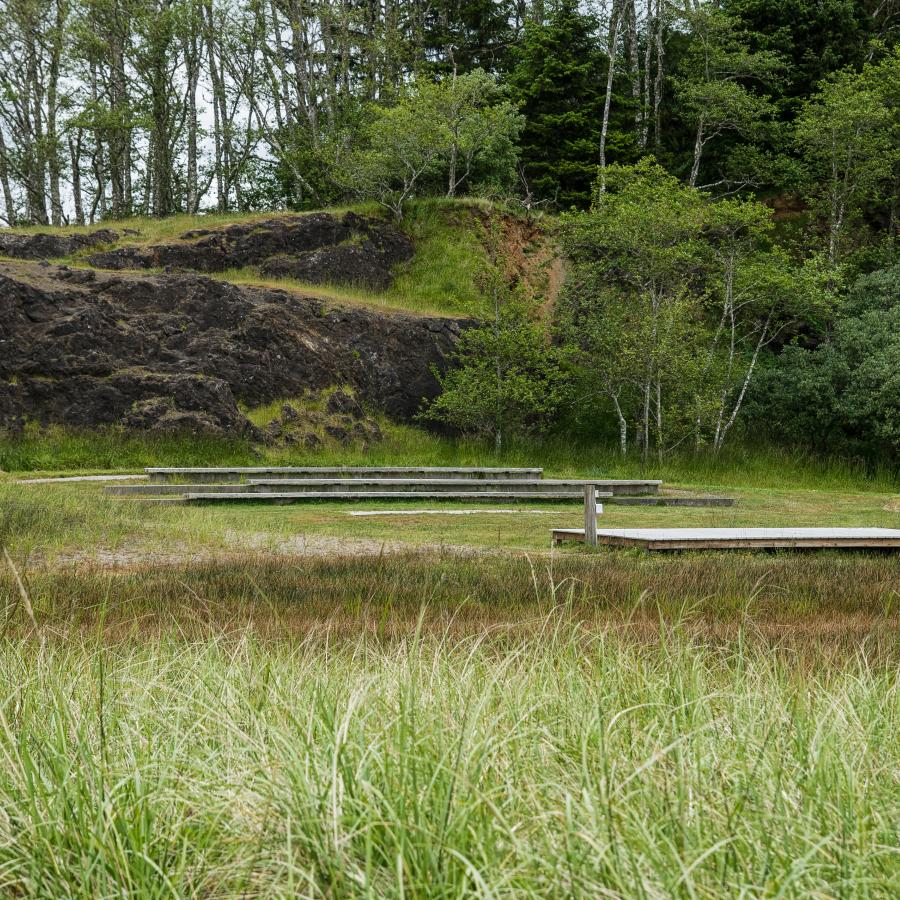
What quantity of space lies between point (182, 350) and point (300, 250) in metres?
6.98

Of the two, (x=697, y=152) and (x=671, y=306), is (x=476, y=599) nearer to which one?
(x=671, y=306)

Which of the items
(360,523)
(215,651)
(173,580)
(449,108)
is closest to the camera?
(215,651)

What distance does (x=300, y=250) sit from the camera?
2677cm

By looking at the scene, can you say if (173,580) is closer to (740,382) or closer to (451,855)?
(451,855)

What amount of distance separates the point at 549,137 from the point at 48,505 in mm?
25035

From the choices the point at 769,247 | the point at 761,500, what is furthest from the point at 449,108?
the point at 761,500

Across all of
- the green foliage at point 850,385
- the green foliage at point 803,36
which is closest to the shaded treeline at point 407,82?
the green foliage at point 803,36

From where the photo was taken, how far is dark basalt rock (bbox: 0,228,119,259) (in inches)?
961

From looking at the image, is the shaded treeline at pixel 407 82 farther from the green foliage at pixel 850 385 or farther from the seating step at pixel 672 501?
the seating step at pixel 672 501

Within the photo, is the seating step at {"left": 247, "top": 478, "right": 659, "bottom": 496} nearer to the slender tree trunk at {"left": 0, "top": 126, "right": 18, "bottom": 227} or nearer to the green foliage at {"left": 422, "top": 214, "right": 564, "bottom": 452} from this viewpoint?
the green foliage at {"left": 422, "top": 214, "right": 564, "bottom": 452}

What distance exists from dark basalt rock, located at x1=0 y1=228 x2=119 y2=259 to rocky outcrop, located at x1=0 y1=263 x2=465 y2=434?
334 centimetres

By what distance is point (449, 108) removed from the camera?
89.6 ft

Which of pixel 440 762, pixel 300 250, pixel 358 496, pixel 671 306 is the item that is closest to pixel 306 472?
pixel 358 496

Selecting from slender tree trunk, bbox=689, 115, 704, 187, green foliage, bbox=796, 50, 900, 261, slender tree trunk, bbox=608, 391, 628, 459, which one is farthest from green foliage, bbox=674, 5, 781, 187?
slender tree trunk, bbox=608, 391, 628, 459
